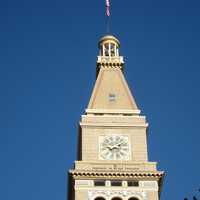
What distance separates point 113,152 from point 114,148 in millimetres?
488

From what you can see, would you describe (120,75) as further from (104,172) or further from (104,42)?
(104,172)

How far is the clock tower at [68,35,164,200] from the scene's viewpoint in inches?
3757

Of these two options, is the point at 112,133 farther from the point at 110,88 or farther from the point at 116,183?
the point at 110,88

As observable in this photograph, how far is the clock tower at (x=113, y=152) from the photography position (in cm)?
9544

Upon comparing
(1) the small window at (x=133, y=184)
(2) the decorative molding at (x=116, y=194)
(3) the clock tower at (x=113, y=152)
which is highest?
(3) the clock tower at (x=113, y=152)

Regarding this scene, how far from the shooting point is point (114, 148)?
327 feet

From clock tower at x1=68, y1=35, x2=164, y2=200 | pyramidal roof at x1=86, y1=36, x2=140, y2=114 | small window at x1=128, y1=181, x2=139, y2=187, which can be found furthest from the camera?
pyramidal roof at x1=86, y1=36, x2=140, y2=114

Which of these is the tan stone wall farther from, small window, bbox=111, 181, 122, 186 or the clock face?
small window, bbox=111, 181, 122, 186

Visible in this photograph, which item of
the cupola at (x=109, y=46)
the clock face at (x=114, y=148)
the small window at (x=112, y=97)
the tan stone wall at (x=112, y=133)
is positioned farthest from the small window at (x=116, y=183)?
the cupola at (x=109, y=46)

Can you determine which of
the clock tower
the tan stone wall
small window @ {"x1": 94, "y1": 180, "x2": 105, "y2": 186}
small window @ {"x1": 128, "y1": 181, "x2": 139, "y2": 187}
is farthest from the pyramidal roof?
small window @ {"x1": 128, "y1": 181, "x2": 139, "y2": 187}

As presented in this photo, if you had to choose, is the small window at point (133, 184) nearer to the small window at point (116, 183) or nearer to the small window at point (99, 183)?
the small window at point (116, 183)

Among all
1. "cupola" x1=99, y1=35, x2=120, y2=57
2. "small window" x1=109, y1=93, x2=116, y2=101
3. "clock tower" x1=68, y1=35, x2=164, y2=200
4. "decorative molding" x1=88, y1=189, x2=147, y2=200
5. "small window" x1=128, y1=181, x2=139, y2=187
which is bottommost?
"decorative molding" x1=88, y1=189, x2=147, y2=200

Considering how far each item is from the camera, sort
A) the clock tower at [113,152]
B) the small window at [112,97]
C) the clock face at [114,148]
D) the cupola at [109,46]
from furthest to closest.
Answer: the cupola at [109,46]
the small window at [112,97]
the clock face at [114,148]
the clock tower at [113,152]

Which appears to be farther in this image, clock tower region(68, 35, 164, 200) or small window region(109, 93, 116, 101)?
small window region(109, 93, 116, 101)
